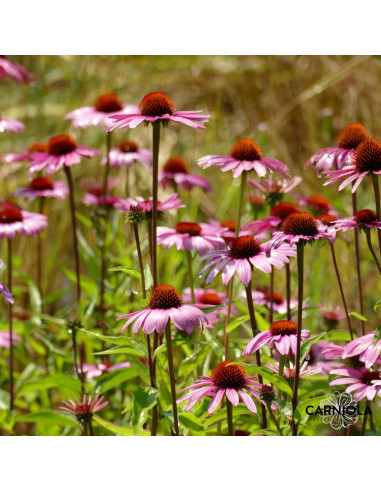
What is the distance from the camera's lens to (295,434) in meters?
0.73

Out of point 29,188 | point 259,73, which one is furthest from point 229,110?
point 29,188

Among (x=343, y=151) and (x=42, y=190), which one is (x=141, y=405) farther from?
(x=42, y=190)

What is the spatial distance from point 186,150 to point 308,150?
42 cm

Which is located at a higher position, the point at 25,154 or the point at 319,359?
the point at 25,154

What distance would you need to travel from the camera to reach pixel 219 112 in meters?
2.05

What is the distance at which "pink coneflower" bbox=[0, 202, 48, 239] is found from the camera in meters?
1.04

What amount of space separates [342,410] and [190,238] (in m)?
0.33

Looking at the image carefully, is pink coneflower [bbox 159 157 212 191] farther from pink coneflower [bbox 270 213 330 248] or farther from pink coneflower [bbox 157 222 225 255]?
pink coneflower [bbox 270 213 330 248]

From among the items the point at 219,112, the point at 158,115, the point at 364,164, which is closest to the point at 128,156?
the point at 158,115

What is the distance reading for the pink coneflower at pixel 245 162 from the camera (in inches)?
32.9

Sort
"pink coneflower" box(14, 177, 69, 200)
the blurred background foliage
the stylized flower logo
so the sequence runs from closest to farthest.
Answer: the stylized flower logo → "pink coneflower" box(14, 177, 69, 200) → the blurred background foliage

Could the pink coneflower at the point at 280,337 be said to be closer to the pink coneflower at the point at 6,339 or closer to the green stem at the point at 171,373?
the green stem at the point at 171,373

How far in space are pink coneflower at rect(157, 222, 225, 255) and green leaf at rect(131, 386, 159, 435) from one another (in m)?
0.24

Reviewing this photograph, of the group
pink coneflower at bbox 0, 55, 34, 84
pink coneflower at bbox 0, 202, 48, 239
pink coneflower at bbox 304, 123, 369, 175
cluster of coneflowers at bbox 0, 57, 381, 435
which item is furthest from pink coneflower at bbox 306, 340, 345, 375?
pink coneflower at bbox 0, 55, 34, 84
